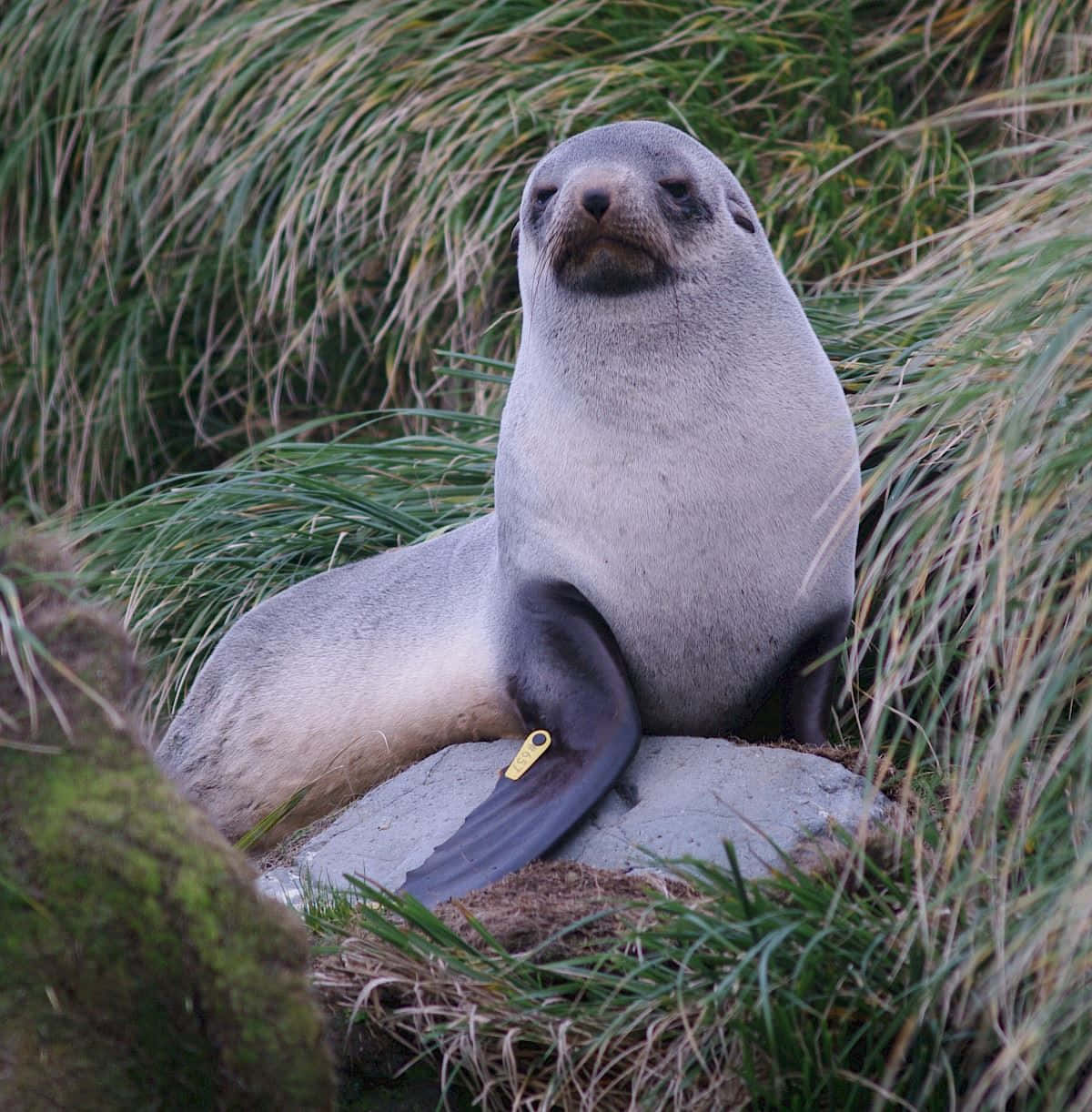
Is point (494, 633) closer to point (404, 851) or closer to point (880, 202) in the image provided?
point (404, 851)

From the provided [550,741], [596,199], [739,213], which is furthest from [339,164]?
[550,741]

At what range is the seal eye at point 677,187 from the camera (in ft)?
11.6

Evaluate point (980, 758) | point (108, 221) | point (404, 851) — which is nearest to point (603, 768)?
point (404, 851)

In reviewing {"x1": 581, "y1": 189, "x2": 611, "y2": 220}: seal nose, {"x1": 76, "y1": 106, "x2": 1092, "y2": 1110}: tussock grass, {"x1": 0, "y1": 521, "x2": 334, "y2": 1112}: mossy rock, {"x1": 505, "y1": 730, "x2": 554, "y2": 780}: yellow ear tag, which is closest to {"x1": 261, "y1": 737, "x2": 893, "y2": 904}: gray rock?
{"x1": 505, "y1": 730, "x2": 554, "y2": 780}: yellow ear tag

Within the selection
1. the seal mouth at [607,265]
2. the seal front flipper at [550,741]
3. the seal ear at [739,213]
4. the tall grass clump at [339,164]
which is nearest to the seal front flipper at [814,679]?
the seal front flipper at [550,741]

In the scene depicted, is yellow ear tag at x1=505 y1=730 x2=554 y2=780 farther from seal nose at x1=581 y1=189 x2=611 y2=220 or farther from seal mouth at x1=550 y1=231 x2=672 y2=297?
seal nose at x1=581 y1=189 x2=611 y2=220

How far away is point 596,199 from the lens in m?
3.33

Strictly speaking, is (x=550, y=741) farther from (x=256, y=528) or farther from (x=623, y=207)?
(x=256, y=528)

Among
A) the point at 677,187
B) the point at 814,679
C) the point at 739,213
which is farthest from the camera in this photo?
the point at 739,213

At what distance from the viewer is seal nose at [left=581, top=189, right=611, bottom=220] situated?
3334 mm

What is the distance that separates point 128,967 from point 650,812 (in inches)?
47.7

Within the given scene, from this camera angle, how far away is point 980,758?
2.54 meters

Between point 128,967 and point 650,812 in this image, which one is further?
point 650,812

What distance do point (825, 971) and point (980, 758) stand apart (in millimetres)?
452
